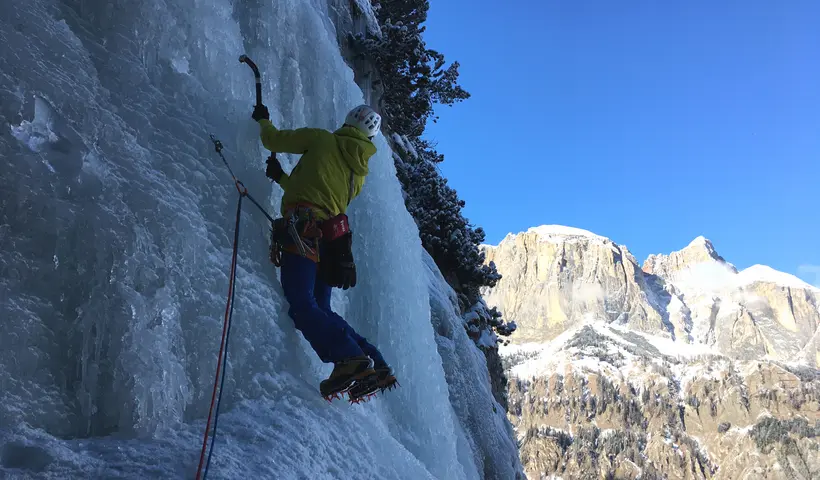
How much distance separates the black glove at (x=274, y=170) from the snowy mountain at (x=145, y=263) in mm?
59

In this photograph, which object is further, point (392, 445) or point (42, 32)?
point (392, 445)

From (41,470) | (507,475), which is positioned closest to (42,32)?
(41,470)

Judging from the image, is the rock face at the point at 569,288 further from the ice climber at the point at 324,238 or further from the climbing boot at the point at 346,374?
the climbing boot at the point at 346,374

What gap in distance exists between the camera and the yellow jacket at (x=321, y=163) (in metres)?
3.54

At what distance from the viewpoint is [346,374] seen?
3168mm

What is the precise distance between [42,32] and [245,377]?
68.9 inches

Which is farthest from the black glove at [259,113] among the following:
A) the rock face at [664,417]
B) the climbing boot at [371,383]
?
the rock face at [664,417]

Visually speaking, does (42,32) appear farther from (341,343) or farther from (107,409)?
(341,343)

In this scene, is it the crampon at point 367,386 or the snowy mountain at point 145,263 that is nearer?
the snowy mountain at point 145,263

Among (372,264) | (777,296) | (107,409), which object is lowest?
(107,409)

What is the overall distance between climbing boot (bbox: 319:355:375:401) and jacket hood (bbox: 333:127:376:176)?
4.03 feet

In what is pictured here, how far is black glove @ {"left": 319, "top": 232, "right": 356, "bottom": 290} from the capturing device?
370 cm

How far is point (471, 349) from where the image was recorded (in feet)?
30.3

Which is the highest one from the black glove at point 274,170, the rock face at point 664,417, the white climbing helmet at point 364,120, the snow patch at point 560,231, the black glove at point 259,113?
the snow patch at point 560,231
